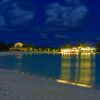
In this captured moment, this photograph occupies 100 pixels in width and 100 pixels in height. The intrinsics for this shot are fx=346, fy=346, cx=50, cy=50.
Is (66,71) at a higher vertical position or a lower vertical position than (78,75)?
higher

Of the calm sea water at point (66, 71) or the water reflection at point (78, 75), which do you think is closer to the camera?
the water reflection at point (78, 75)

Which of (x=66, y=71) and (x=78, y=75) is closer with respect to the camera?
(x=78, y=75)

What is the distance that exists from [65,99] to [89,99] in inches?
43.9

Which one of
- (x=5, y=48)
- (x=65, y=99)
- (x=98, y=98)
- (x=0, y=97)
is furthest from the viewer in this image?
(x=5, y=48)

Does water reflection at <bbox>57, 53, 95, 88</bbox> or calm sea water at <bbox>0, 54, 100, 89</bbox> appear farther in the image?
calm sea water at <bbox>0, 54, 100, 89</bbox>

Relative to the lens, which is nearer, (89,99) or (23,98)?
(23,98)

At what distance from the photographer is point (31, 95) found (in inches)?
541

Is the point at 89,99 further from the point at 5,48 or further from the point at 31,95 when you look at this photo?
the point at 5,48

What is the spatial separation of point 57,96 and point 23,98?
6.46ft

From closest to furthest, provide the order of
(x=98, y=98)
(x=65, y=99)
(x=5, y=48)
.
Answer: (x=65, y=99) < (x=98, y=98) < (x=5, y=48)

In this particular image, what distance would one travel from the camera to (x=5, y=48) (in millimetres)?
191250

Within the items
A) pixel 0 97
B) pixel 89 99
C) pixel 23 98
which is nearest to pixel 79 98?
pixel 89 99

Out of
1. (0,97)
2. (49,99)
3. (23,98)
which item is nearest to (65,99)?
(49,99)

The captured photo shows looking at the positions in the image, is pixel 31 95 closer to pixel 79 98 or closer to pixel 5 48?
pixel 79 98
